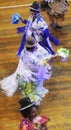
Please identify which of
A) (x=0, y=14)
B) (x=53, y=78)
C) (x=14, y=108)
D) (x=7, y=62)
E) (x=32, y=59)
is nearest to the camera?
(x=32, y=59)

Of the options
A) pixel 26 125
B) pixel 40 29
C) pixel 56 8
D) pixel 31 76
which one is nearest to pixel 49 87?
pixel 31 76

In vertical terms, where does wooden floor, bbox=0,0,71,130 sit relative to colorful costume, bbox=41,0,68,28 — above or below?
below

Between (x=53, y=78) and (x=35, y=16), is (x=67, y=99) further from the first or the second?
(x=35, y=16)

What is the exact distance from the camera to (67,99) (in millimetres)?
4340

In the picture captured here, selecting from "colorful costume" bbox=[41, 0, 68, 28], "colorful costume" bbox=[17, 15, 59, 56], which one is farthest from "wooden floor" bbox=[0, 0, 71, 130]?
"colorful costume" bbox=[17, 15, 59, 56]

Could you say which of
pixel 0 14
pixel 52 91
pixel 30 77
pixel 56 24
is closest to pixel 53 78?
pixel 52 91

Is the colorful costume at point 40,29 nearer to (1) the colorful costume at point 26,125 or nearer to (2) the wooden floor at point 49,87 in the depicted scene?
(2) the wooden floor at point 49,87

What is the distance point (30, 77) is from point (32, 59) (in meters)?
0.28

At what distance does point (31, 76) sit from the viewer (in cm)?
412

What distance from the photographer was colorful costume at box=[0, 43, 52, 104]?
4000 mm

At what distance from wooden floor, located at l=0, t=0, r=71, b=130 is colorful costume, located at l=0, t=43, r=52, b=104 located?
11 cm

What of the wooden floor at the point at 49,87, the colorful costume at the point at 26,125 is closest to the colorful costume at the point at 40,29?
the wooden floor at the point at 49,87

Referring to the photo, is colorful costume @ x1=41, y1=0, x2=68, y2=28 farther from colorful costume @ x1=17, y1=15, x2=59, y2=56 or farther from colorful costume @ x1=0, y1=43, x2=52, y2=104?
colorful costume @ x1=0, y1=43, x2=52, y2=104

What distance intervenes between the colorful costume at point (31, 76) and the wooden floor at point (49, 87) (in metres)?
0.11
